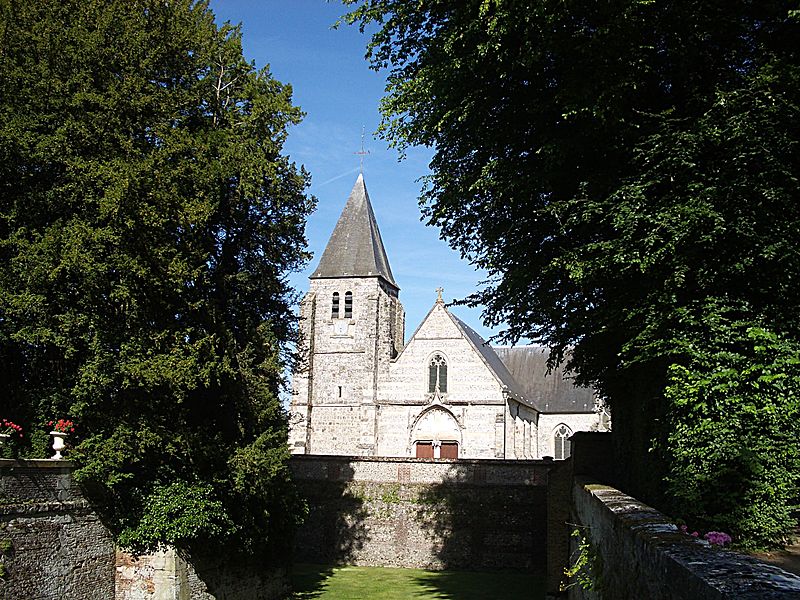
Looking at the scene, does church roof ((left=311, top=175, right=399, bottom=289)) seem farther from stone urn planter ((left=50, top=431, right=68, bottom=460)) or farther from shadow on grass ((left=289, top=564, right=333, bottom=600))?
stone urn planter ((left=50, top=431, right=68, bottom=460))

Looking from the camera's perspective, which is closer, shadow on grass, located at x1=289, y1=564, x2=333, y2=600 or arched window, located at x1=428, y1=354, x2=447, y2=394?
shadow on grass, located at x1=289, y1=564, x2=333, y2=600

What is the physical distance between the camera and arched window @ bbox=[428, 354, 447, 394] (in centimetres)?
3706

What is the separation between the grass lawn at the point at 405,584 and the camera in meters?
19.7

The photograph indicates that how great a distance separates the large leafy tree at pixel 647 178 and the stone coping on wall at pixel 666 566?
8.37ft

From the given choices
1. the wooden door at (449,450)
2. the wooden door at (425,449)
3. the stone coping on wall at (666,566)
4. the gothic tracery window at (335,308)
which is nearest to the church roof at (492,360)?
the wooden door at (449,450)

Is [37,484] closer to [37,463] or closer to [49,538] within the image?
[37,463]

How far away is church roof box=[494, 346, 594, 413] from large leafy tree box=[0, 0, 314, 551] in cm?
2428

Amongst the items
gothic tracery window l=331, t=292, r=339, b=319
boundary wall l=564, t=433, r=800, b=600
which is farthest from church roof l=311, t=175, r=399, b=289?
boundary wall l=564, t=433, r=800, b=600

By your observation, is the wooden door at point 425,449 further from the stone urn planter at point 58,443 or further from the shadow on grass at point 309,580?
the stone urn planter at point 58,443

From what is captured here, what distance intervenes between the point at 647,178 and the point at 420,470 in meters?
17.7

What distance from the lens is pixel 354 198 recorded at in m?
43.4

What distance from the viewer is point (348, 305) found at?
133 ft

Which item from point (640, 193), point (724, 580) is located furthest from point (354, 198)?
point (724, 580)

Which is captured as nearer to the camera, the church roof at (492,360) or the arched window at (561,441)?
the church roof at (492,360)
